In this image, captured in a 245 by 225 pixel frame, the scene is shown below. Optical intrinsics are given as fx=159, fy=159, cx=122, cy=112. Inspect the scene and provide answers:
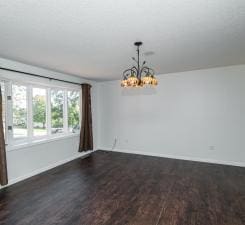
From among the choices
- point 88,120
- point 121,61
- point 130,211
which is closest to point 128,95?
point 88,120

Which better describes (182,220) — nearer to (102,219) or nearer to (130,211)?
(130,211)

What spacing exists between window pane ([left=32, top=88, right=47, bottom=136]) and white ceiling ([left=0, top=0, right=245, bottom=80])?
855 mm

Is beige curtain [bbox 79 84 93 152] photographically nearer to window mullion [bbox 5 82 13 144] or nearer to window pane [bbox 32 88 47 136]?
window pane [bbox 32 88 47 136]

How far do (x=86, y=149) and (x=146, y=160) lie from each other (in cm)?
192

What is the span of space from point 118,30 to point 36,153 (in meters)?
3.28

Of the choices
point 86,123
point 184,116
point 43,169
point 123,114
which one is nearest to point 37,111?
point 43,169

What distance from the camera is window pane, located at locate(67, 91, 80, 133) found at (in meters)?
4.86

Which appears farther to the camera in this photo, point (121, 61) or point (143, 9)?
→ point (121, 61)

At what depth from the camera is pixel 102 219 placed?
2.16 m

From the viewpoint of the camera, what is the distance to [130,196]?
8.91 feet

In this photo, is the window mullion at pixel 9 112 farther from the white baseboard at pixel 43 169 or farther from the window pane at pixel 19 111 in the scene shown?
the white baseboard at pixel 43 169

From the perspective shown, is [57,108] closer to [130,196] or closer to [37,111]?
[37,111]


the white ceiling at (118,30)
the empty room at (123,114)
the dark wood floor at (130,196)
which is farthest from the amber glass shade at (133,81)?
the dark wood floor at (130,196)

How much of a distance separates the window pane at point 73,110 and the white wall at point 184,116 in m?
1.11
